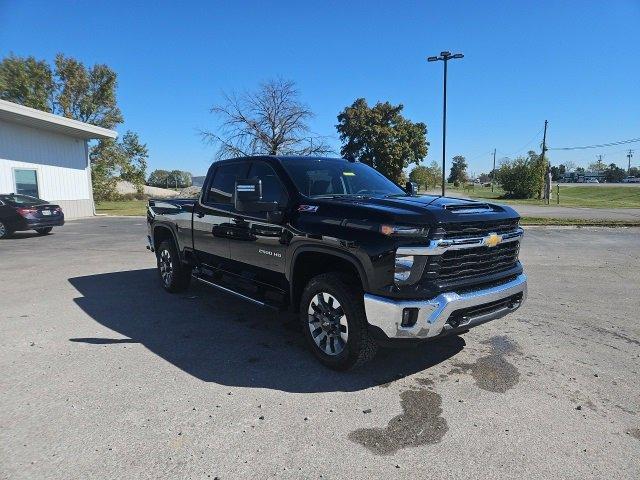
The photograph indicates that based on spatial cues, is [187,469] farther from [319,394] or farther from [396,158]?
[396,158]

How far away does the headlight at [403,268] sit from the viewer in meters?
3.40

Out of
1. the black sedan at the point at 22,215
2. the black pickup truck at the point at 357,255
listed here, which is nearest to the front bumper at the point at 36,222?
the black sedan at the point at 22,215

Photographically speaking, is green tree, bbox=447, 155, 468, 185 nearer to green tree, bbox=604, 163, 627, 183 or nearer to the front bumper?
green tree, bbox=604, 163, 627, 183

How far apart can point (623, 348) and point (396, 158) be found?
42.3 m

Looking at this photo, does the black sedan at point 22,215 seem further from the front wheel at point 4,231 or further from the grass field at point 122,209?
the grass field at point 122,209

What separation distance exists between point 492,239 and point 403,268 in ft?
3.15

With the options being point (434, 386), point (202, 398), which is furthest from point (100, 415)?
point (434, 386)

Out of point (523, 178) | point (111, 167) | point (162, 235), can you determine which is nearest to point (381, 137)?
point (523, 178)

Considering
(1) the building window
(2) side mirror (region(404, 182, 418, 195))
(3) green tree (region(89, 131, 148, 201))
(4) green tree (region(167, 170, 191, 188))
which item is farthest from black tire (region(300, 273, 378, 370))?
(4) green tree (region(167, 170, 191, 188))

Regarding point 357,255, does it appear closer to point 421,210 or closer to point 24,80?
point 421,210

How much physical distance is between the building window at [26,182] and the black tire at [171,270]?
57.1 feet

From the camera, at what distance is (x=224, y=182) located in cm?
550

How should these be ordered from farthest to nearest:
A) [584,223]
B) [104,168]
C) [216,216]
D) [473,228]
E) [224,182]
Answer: [104,168]
[584,223]
[224,182]
[216,216]
[473,228]

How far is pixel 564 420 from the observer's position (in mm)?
3143
